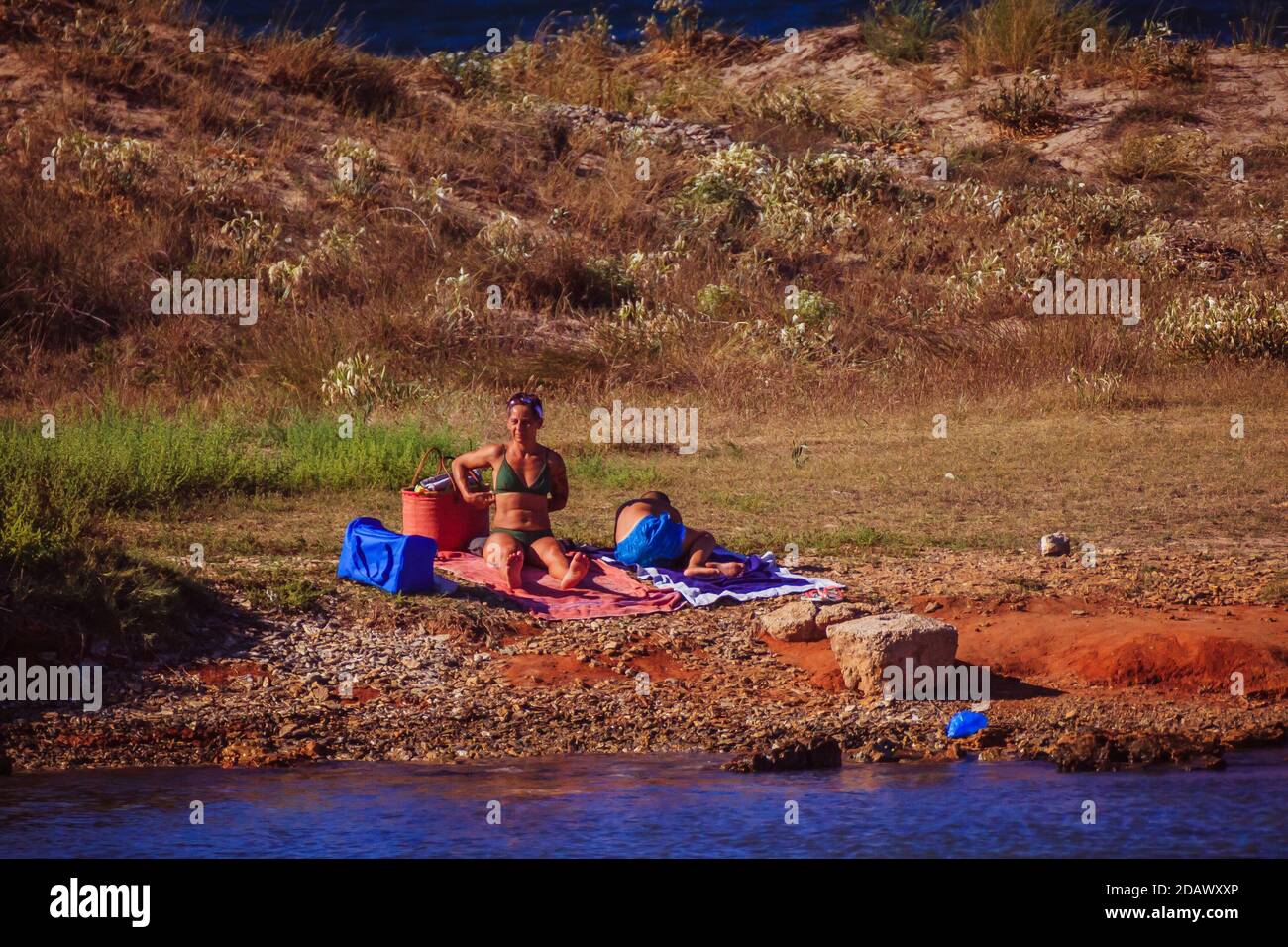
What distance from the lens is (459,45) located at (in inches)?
1201

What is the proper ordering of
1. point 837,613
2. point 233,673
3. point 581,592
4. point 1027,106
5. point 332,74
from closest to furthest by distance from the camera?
1. point 233,673
2. point 837,613
3. point 581,592
4. point 332,74
5. point 1027,106

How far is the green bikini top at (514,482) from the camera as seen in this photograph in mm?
8859

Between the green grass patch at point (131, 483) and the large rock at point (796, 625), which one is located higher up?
the green grass patch at point (131, 483)

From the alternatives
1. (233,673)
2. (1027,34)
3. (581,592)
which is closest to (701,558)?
(581,592)

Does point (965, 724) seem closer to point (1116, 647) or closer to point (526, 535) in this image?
point (1116, 647)

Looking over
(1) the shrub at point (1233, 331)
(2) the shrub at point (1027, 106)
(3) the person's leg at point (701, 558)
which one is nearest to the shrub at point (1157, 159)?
(2) the shrub at point (1027, 106)

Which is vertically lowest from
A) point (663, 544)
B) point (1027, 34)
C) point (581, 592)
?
point (581, 592)

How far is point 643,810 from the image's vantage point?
19.7 ft

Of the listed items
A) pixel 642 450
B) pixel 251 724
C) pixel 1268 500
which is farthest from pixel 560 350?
pixel 251 724

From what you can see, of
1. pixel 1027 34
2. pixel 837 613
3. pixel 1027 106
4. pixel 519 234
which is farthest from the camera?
pixel 1027 34

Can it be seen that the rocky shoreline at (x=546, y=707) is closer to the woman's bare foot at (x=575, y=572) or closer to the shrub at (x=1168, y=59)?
the woman's bare foot at (x=575, y=572)

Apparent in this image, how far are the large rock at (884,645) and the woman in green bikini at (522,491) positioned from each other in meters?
1.79

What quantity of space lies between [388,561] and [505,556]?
0.62 metres

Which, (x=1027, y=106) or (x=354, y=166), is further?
(x=1027, y=106)
